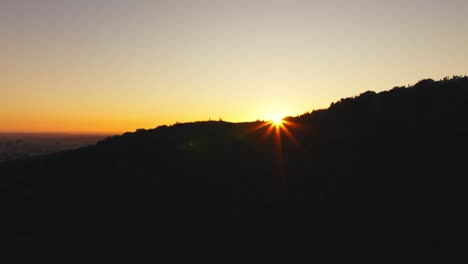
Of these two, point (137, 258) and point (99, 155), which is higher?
point (99, 155)

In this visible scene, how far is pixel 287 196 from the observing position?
1848 centimetres

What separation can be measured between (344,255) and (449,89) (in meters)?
12.0

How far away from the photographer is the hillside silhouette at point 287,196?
1477 centimetres

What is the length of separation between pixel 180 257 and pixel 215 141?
34.0 feet

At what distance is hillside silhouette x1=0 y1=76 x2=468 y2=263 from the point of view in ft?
48.4

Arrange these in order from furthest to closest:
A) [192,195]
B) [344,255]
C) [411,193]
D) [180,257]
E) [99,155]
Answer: [99,155], [192,195], [180,257], [411,193], [344,255]

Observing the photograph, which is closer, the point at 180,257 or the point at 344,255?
the point at 344,255

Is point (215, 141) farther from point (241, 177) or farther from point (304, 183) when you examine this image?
point (304, 183)

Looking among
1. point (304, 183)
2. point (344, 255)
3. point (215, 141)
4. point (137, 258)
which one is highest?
point (215, 141)

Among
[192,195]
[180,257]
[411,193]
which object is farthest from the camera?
[192,195]

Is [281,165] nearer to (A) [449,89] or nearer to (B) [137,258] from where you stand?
(B) [137,258]

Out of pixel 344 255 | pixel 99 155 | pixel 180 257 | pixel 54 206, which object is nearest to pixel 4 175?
pixel 99 155

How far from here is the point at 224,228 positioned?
17.7 m

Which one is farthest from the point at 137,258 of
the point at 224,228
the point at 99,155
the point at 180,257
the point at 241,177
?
the point at 99,155
